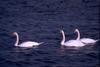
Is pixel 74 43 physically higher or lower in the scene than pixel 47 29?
lower

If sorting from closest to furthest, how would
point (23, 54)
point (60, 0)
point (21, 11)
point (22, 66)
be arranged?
point (22, 66) < point (23, 54) < point (21, 11) < point (60, 0)

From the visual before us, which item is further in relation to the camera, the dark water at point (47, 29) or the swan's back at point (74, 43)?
the swan's back at point (74, 43)

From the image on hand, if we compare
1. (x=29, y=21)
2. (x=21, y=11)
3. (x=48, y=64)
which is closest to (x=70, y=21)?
(x=29, y=21)

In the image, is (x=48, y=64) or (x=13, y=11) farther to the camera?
(x=13, y=11)

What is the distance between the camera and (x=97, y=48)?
73.4 ft

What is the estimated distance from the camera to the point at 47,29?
88.8 feet

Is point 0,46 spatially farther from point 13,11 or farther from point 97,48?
point 13,11

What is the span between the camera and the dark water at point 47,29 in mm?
20641

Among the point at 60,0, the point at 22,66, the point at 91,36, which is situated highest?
the point at 60,0

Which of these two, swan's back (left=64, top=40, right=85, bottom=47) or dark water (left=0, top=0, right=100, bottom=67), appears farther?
swan's back (left=64, top=40, right=85, bottom=47)

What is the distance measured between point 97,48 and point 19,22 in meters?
9.36

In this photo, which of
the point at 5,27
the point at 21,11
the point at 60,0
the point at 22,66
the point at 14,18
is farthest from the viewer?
the point at 60,0

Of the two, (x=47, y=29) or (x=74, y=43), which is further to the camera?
(x=47, y=29)

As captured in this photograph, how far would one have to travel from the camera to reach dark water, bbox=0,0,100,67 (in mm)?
20641
